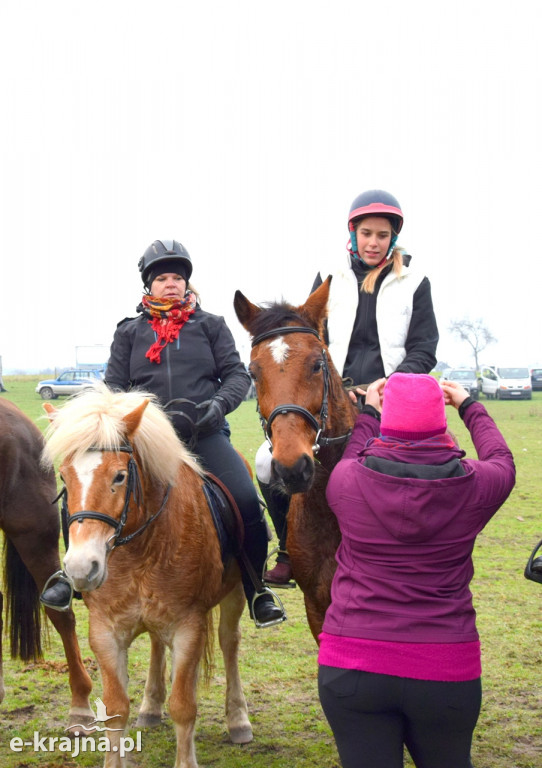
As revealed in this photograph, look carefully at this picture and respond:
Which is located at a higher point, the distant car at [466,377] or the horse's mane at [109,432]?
the horse's mane at [109,432]

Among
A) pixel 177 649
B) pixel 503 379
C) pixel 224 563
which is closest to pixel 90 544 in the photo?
pixel 177 649

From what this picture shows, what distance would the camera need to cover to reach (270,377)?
3473 mm

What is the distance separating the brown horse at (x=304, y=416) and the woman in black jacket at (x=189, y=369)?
79 cm

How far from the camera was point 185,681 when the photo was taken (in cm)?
399

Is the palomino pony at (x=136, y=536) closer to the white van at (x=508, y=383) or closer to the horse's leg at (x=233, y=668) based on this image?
the horse's leg at (x=233, y=668)

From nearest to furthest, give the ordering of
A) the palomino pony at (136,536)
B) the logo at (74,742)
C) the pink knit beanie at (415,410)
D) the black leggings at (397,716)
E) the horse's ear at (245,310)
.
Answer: the black leggings at (397,716), the pink knit beanie at (415,410), the palomino pony at (136,536), the horse's ear at (245,310), the logo at (74,742)

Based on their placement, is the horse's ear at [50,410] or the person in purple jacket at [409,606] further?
the horse's ear at [50,410]

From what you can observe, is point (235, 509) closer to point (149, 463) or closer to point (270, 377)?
point (149, 463)

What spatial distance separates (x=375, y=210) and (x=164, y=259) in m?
1.50

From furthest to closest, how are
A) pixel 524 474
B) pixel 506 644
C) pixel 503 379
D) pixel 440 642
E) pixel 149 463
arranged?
1. pixel 503 379
2. pixel 524 474
3. pixel 506 644
4. pixel 149 463
5. pixel 440 642

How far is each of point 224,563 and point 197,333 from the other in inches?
59.7

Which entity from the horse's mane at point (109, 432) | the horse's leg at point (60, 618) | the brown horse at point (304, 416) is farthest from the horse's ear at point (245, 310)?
the horse's leg at point (60, 618)

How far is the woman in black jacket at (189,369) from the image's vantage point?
484 cm

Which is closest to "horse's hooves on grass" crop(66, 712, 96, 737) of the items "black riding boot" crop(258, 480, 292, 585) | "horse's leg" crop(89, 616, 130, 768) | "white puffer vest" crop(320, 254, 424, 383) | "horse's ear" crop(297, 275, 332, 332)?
"horse's leg" crop(89, 616, 130, 768)
